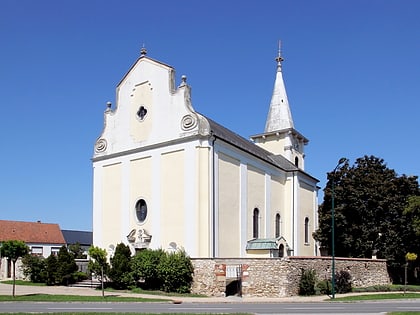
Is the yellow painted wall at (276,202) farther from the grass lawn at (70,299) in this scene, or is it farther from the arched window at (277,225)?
the grass lawn at (70,299)

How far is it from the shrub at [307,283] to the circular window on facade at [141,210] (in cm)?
1206

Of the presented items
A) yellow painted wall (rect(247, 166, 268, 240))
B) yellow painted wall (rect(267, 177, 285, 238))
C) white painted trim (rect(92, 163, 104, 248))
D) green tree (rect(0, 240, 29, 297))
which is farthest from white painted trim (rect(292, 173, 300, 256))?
green tree (rect(0, 240, 29, 297))

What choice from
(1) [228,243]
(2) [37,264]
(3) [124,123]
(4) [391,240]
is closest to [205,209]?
(1) [228,243]

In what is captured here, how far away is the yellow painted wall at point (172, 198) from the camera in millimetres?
31552

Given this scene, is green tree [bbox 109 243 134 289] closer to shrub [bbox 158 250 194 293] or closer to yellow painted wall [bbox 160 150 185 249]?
shrub [bbox 158 250 194 293]

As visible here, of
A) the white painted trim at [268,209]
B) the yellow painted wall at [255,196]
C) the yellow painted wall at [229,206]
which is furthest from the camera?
the white painted trim at [268,209]

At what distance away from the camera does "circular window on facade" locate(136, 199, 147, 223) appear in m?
34.3

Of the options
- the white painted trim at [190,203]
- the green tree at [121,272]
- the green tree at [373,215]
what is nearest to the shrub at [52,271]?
the green tree at [121,272]

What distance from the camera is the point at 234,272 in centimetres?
2759

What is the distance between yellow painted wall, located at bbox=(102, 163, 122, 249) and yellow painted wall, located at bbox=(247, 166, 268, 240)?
9.71 m

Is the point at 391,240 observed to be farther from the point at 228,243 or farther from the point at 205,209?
the point at 205,209

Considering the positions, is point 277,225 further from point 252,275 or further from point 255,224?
point 252,275

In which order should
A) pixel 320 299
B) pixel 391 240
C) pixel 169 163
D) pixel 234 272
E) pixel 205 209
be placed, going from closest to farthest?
pixel 320 299, pixel 234 272, pixel 205 209, pixel 169 163, pixel 391 240

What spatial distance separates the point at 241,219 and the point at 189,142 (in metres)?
6.96
